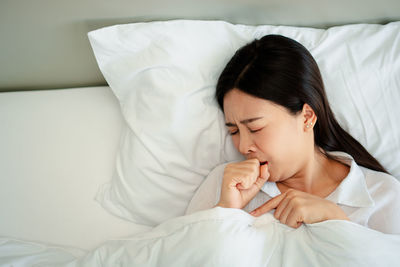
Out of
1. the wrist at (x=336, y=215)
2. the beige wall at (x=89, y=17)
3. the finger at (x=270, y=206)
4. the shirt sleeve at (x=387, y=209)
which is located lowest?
the shirt sleeve at (x=387, y=209)

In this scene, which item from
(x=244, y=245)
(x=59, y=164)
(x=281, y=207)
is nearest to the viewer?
(x=244, y=245)

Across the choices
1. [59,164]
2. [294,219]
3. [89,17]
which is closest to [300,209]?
[294,219]

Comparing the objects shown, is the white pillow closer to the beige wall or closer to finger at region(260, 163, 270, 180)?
the beige wall

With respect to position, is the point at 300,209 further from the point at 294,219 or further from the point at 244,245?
the point at 244,245

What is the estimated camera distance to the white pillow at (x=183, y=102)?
115 cm

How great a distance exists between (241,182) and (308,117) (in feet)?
0.98

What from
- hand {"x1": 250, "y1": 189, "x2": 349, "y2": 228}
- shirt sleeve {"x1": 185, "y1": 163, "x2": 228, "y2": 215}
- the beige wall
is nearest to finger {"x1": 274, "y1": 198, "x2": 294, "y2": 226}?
hand {"x1": 250, "y1": 189, "x2": 349, "y2": 228}

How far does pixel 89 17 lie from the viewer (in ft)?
4.08

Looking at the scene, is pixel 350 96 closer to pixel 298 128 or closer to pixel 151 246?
pixel 298 128

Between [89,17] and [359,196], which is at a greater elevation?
[89,17]

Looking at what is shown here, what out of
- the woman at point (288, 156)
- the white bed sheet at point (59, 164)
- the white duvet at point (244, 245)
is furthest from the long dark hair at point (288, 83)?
the white bed sheet at point (59, 164)

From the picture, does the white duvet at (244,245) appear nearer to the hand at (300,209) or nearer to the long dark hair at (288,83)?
the hand at (300,209)

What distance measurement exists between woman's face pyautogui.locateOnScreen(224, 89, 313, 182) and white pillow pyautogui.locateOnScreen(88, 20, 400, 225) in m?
0.16

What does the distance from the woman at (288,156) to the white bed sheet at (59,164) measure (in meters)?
0.34
